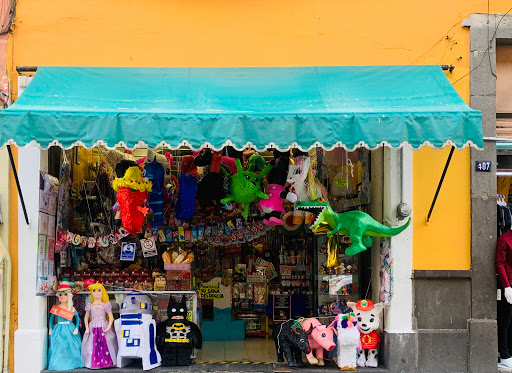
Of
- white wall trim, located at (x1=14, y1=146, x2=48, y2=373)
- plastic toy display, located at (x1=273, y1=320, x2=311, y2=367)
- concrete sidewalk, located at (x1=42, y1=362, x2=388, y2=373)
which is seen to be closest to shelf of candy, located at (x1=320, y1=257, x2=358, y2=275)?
plastic toy display, located at (x1=273, y1=320, x2=311, y2=367)

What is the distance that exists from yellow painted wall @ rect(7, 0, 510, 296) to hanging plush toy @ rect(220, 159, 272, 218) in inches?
52.9

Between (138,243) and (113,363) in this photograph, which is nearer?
(113,363)

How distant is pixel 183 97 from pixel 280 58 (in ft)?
4.96

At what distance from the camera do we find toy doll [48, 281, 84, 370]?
752 centimetres

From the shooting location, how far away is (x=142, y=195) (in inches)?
307

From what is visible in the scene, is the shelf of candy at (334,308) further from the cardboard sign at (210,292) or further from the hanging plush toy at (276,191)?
the cardboard sign at (210,292)

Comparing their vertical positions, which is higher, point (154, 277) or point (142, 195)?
point (142, 195)

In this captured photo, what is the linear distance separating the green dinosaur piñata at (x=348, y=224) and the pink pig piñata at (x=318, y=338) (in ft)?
3.22

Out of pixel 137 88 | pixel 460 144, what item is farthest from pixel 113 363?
pixel 460 144

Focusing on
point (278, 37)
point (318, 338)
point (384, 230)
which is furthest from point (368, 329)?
point (278, 37)

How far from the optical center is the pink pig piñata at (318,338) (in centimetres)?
752

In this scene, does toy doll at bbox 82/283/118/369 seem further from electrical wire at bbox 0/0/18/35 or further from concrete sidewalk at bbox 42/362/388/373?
electrical wire at bbox 0/0/18/35

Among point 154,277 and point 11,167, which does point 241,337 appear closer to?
point 154,277

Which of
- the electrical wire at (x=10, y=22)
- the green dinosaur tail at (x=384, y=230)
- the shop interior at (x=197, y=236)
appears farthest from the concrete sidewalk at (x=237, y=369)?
the electrical wire at (x=10, y=22)
